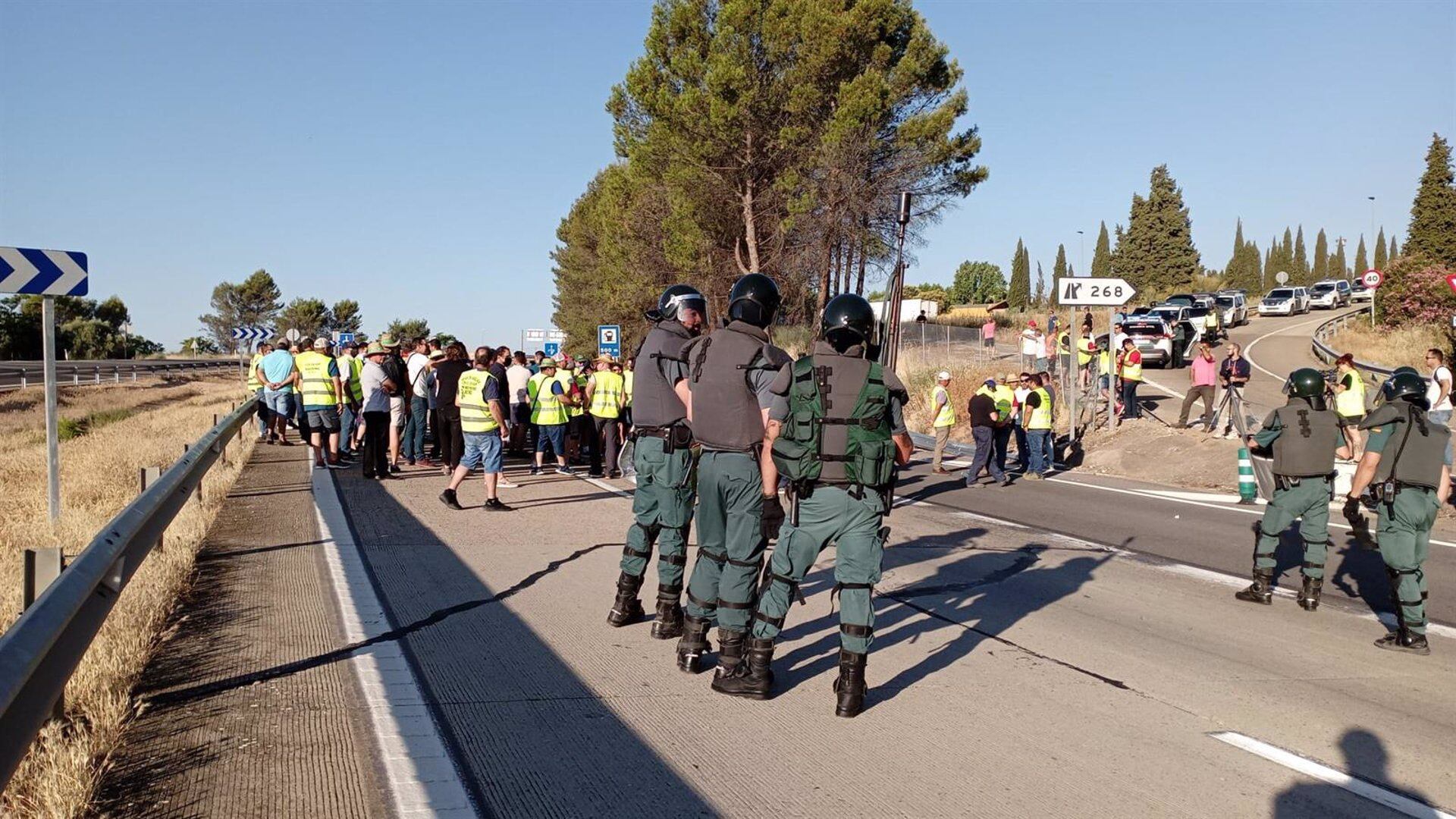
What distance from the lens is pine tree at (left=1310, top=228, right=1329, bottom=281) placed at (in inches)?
4328

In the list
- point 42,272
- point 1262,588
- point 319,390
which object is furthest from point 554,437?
point 1262,588

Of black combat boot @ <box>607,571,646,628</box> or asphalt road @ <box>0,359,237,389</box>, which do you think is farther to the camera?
asphalt road @ <box>0,359,237,389</box>

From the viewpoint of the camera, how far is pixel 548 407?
52.1 feet

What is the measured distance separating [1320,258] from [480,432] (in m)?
120

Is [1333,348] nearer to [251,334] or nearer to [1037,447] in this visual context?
[1037,447]

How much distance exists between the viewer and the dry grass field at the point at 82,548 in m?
3.78

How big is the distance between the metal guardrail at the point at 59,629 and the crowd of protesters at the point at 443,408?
17.1 feet

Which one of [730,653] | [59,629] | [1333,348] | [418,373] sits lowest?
[730,653]

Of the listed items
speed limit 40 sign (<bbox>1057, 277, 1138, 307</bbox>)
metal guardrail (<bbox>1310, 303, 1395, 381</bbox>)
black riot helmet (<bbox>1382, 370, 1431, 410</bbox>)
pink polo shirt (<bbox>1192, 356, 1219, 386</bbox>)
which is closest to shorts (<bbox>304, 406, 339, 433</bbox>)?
speed limit 40 sign (<bbox>1057, 277, 1138, 307</bbox>)

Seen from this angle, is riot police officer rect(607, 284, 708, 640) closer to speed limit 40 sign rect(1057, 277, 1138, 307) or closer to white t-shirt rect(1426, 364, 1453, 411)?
speed limit 40 sign rect(1057, 277, 1138, 307)

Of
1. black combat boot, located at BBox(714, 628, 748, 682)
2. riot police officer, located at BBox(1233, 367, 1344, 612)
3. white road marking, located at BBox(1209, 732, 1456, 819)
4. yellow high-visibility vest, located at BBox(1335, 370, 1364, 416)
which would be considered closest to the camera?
white road marking, located at BBox(1209, 732, 1456, 819)

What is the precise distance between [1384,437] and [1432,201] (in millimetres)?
56712

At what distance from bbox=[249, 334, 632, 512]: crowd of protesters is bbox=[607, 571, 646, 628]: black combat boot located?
4835 millimetres

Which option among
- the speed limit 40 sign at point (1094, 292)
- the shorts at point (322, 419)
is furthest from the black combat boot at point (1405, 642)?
the shorts at point (322, 419)
